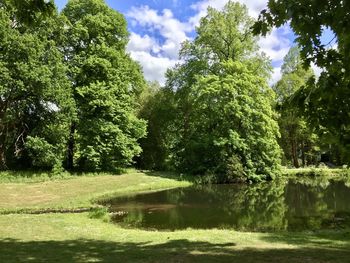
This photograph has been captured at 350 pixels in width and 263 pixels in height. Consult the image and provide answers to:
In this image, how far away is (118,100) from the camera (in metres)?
37.9

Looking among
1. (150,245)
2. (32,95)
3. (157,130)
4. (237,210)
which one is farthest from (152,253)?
(157,130)

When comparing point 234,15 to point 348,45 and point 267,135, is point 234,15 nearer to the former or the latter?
point 267,135

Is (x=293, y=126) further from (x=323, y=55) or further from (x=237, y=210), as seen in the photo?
(x=323, y=55)

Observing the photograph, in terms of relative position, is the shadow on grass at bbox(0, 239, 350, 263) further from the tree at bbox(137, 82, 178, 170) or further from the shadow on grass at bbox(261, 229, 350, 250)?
the tree at bbox(137, 82, 178, 170)

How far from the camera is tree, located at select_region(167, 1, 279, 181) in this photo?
38312 millimetres

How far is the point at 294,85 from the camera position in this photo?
53.1 meters

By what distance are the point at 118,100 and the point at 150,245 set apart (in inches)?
1099

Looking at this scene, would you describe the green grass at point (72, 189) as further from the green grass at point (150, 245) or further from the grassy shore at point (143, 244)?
the green grass at point (150, 245)

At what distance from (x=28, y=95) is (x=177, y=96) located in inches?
731

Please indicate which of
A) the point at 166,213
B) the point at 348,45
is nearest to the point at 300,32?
the point at 348,45

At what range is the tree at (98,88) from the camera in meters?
35.7

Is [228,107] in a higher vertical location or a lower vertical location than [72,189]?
higher

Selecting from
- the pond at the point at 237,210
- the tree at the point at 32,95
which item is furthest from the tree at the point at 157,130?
the pond at the point at 237,210

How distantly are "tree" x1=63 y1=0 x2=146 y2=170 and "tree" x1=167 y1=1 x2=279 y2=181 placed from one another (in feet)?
22.1
